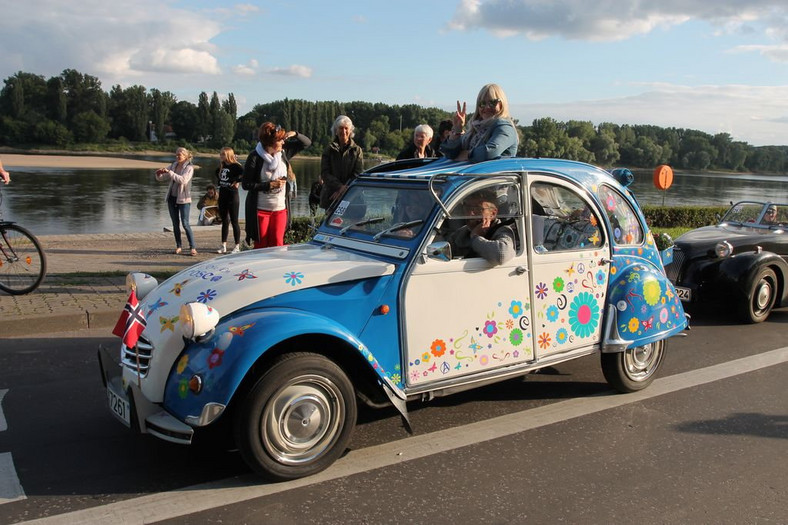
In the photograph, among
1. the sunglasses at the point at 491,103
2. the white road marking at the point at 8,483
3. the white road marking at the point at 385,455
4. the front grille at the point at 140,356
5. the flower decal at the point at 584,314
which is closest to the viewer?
the white road marking at the point at 385,455

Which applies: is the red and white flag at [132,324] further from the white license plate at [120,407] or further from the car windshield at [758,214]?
the car windshield at [758,214]

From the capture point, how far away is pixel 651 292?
516 cm

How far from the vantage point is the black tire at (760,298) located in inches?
311

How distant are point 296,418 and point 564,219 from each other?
8.70 ft

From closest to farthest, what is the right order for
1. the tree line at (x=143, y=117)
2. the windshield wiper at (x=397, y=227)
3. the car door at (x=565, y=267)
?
the windshield wiper at (x=397, y=227)
the car door at (x=565, y=267)
the tree line at (x=143, y=117)

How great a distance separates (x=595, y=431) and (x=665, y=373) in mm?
1756

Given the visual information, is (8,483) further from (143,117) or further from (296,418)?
(143,117)

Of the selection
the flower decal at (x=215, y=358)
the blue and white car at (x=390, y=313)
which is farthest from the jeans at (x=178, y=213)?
the flower decal at (x=215, y=358)

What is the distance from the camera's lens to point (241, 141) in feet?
406

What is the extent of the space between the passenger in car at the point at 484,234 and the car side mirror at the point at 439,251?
0.15 metres

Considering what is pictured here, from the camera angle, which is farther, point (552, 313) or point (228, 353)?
point (552, 313)

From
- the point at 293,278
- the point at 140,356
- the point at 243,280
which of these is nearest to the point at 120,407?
the point at 140,356

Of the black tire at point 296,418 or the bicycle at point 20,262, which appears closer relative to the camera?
the black tire at point 296,418

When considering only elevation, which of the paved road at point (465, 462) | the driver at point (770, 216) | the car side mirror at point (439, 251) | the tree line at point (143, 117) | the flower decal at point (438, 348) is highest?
the tree line at point (143, 117)
